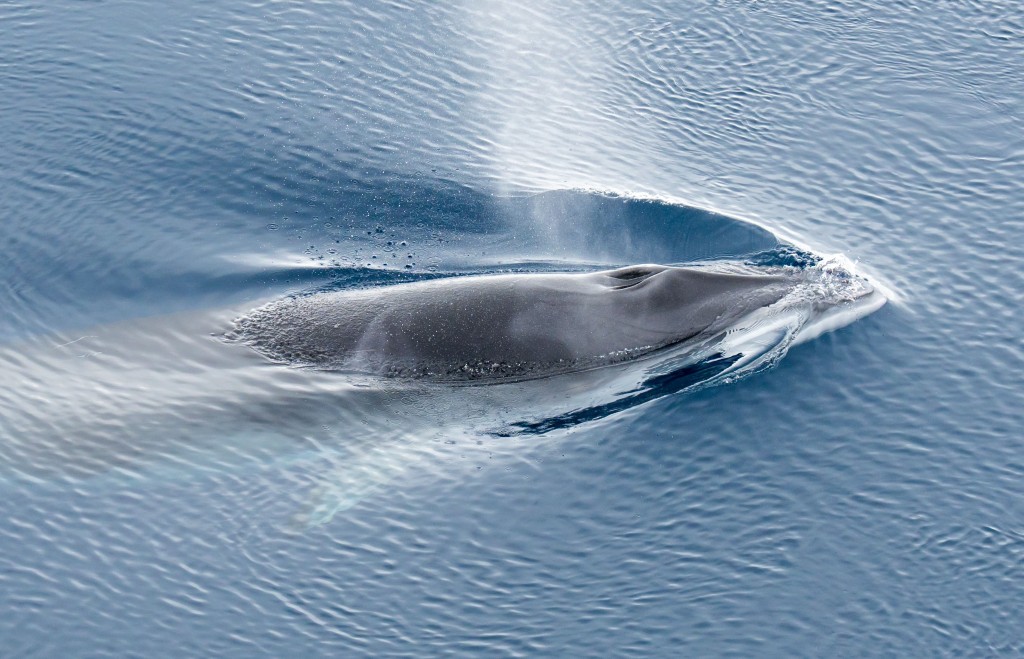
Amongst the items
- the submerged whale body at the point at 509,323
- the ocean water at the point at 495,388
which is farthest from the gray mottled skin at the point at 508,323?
the ocean water at the point at 495,388

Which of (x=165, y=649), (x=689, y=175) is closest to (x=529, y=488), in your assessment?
(x=165, y=649)

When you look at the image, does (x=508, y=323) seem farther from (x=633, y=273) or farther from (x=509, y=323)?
(x=633, y=273)

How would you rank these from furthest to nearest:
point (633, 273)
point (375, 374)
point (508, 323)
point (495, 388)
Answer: point (633, 273), point (508, 323), point (375, 374), point (495, 388)

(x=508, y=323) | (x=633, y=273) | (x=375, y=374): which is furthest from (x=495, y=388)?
(x=633, y=273)

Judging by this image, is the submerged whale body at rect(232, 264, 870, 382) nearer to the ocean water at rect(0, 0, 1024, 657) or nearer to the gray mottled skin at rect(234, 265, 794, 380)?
the gray mottled skin at rect(234, 265, 794, 380)

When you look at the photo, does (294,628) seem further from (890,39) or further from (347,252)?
(890,39)
